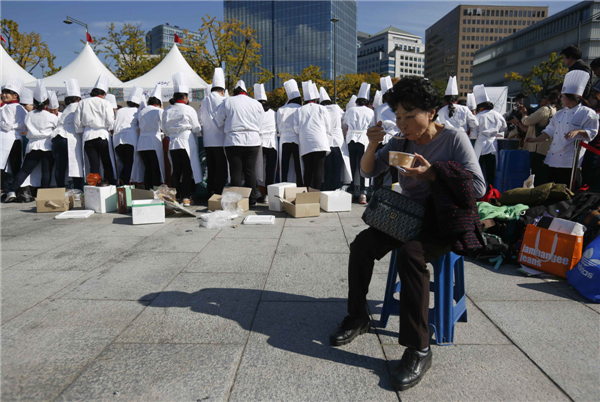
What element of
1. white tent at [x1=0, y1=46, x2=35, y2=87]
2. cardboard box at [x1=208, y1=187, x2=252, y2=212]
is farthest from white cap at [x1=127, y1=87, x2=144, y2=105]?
white tent at [x1=0, y1=46, x2=35, y2=87]

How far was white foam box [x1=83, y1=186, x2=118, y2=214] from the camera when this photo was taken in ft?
Answer: 22.2

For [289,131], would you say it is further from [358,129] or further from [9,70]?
[9,70]

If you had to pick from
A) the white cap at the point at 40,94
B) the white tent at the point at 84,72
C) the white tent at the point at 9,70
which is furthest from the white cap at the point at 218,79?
the white tent at the point at 9,70

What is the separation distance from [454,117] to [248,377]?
24.1ft

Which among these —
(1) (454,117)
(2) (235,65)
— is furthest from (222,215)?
(2) (235,65)

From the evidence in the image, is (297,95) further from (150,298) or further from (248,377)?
(248,377)

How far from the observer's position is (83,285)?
3465mm

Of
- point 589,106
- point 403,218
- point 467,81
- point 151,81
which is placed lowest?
point 403,218

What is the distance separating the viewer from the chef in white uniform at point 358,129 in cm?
790

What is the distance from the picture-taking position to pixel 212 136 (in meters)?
7.27

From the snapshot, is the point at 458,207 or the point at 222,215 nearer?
the point at 458,207

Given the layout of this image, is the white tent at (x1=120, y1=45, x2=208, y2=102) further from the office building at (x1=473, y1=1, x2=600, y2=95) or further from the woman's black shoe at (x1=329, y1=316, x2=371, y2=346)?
the office building at (x1=473, y1=1, x2=600, y2=95)

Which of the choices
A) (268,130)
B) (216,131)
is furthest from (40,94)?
(268,130)

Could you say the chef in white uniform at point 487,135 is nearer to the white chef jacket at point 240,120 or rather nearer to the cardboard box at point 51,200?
the white chef jacket at point 240,120
